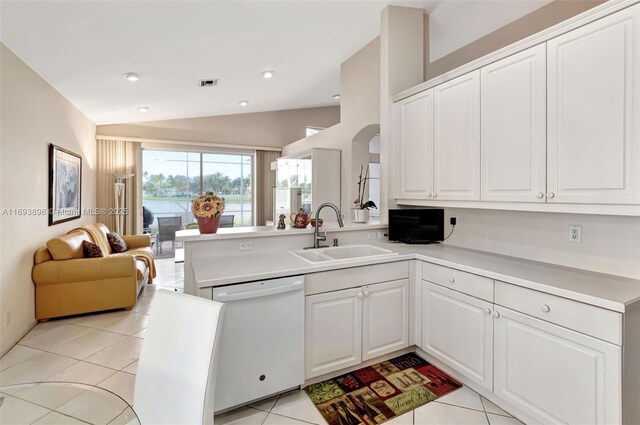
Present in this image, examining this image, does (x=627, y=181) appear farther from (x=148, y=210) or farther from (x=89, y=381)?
(x=148, y=210)

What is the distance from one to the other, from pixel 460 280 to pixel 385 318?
62 centimetres

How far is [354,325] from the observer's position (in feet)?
7.19

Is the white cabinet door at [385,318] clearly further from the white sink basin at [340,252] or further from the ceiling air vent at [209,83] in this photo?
the ceiling air vent at [209,83]

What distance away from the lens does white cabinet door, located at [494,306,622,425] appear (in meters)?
1.40

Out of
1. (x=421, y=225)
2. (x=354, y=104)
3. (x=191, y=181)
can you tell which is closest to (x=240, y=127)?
(x=191, y=181)

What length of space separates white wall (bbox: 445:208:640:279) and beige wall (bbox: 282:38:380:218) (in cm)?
196

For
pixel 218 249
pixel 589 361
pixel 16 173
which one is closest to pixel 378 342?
pixel 589 361

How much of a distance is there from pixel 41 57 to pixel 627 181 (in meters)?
4.50

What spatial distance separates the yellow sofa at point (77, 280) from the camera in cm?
324

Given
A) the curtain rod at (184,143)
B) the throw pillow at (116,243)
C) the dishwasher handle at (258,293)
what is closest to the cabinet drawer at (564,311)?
the dishwasher handle at (258,293)

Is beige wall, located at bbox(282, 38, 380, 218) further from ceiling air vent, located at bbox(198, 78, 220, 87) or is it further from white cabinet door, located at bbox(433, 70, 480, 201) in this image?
ceiling air vent, located at bbox(198, 78, 220, 87)

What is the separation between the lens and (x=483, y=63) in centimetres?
221

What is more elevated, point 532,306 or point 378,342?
point 532,306

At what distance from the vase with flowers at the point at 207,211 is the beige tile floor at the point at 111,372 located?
0.97 m
